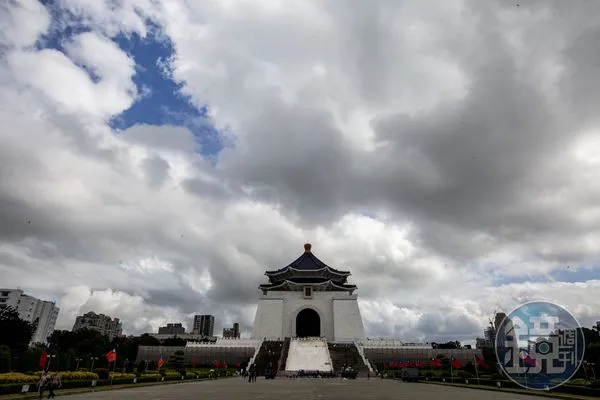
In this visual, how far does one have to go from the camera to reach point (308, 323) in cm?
6744

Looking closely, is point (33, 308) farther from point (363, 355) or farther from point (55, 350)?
→ point (363, 355)

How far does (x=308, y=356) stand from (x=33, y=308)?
312ft

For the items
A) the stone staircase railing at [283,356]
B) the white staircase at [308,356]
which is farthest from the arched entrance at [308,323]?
the white staircase at [308,356]

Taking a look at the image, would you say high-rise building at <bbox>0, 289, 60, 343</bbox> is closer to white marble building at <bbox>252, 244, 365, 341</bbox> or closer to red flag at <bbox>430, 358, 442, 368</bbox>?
white marble building at <bbox>252, 244, 365, 341</bbox>

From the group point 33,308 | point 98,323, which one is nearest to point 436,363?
point 33,308

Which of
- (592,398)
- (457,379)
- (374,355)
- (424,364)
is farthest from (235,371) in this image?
(592,398)

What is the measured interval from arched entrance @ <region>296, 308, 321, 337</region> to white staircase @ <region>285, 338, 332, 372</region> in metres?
15.2

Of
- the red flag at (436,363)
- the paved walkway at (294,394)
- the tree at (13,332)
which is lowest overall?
the paved walkway at (294,394)

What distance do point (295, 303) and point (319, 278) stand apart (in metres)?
5.03

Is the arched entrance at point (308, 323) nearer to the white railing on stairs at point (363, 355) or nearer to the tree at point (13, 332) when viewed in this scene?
the white railing on stairs at point (363, 355)

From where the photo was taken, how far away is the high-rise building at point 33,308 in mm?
110844

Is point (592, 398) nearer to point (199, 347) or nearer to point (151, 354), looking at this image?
point (199, 347)

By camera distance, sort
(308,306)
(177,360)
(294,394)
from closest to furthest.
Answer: (294,394), (177,360), (308,306)

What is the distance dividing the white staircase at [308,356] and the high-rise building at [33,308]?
8322 centimetres
